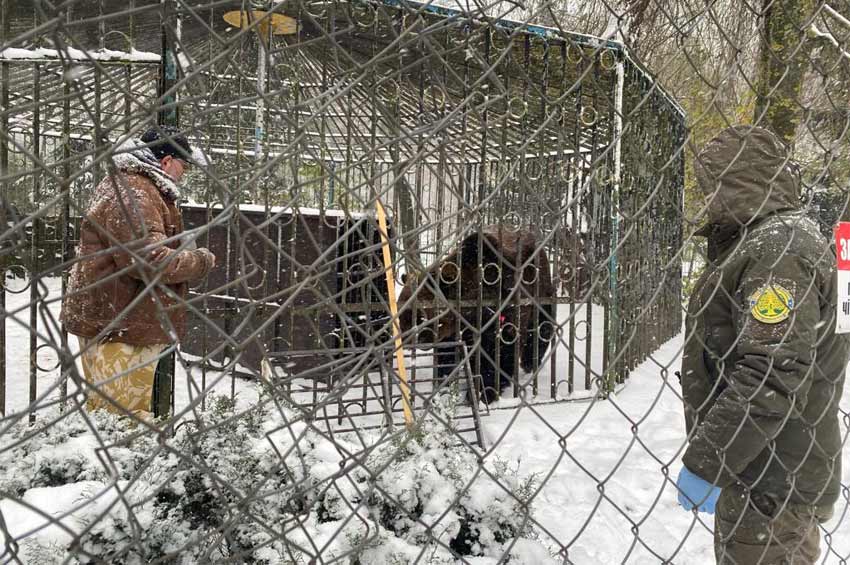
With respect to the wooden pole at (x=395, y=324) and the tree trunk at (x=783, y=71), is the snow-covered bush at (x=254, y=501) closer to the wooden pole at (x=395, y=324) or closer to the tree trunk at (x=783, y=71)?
the wooden pole at (x=395, y=324)

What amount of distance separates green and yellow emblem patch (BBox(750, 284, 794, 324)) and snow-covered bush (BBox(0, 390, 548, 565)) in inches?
32.6

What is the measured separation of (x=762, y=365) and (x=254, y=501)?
1.37 m

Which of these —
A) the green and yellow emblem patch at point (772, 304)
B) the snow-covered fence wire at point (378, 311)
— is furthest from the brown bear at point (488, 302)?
the green and yellow emblem patch at point (772, 304)

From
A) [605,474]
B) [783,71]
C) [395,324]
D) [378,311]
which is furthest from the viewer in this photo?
[378,311]

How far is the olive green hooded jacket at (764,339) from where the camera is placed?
1911 millimetres

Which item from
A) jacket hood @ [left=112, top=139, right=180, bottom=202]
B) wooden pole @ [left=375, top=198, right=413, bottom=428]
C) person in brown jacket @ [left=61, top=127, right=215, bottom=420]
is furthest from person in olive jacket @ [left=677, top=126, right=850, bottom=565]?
jacket hood @ [left=112, top=139, right=180, bottom=202]

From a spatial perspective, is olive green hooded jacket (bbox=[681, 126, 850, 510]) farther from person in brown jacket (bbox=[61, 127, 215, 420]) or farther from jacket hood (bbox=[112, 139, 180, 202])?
jacket hood (bbox=[112, 139, 180, 202])

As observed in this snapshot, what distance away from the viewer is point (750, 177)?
220cm

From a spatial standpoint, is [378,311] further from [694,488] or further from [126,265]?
[694,488]

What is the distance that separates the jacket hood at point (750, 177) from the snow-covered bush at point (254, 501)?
1132 millimetres

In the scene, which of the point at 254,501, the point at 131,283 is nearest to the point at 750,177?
the point at 254,501

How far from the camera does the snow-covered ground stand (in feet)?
8.88

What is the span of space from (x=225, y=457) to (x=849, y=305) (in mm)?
1897

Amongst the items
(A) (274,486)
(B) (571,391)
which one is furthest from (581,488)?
(A) (274,486)
